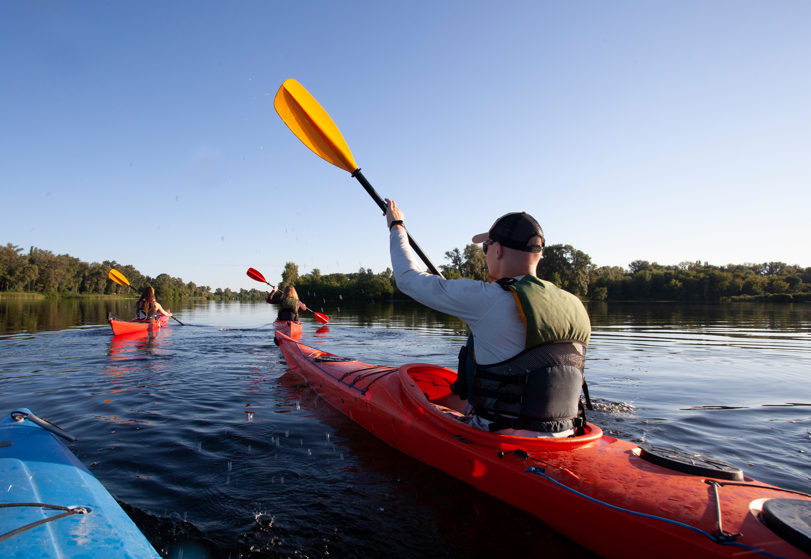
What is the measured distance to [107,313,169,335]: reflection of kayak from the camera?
11594mm

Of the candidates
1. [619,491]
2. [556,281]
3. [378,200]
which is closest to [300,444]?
[378,200]

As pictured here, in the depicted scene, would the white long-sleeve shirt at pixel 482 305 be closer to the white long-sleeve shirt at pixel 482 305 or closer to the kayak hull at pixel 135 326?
the white long-sleeve shirt at pixel 482 305

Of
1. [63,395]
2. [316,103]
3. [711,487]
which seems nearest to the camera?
[711,487]

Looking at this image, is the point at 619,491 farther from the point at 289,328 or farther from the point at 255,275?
the point at 255,275

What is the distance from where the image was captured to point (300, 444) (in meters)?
4.04

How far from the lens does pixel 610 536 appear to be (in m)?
1.96

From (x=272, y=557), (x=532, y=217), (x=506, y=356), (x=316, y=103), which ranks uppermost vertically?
(x=316, y=103)

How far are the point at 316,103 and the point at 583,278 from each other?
228 feet

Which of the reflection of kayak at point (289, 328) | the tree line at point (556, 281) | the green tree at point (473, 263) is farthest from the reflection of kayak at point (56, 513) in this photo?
the green tree at point (473, 263)

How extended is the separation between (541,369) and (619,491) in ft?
2.28

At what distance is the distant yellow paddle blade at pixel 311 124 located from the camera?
4.42 meters

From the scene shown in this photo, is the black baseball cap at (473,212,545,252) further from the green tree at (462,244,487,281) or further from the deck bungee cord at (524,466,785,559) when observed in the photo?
the green tree at (462,244,487,281)

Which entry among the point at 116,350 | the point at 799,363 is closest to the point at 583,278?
the point at 799,363

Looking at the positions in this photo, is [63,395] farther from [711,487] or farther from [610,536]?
[711,487]
